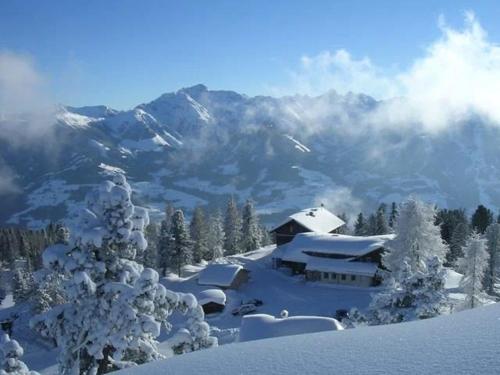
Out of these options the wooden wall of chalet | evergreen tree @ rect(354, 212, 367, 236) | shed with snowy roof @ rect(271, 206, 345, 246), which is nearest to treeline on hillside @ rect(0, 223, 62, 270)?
the wooden wall of chalet

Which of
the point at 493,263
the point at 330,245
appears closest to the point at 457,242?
the point at 493,263

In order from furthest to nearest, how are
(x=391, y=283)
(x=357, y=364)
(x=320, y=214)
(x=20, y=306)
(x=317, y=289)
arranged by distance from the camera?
(x=320, y=214)
(x=20, y=306)
(x=317, y=289)
(x=391, y=283)
(x=357, y=364)

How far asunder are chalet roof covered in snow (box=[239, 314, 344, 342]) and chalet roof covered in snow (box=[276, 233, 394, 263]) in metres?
40.0

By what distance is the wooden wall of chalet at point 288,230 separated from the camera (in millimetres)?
67625

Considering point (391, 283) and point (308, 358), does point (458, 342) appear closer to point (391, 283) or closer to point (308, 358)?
point (308, 358)

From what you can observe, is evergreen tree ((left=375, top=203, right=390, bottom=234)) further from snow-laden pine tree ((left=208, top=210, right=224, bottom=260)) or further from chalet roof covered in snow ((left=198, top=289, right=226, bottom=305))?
chalet roof covered in snow ((left=198, top=289, right=226, bottom=305))

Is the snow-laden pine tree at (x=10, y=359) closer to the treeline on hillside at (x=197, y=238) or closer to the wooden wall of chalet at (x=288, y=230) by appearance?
the treeline on hillside at (x=197, y=238)

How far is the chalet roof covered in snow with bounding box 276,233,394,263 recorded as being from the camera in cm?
5516

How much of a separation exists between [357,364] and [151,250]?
223ft

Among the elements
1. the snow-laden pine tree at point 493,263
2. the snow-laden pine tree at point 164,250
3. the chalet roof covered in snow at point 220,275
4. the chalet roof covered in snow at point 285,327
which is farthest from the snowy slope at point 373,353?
the snow-laden pine tree at point 164,250

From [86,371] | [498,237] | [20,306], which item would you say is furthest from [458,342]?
[20,306]

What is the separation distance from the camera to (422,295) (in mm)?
24797

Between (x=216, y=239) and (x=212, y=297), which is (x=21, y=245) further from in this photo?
(x=212, y=297)

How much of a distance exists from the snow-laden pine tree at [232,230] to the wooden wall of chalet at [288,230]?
13423mm
